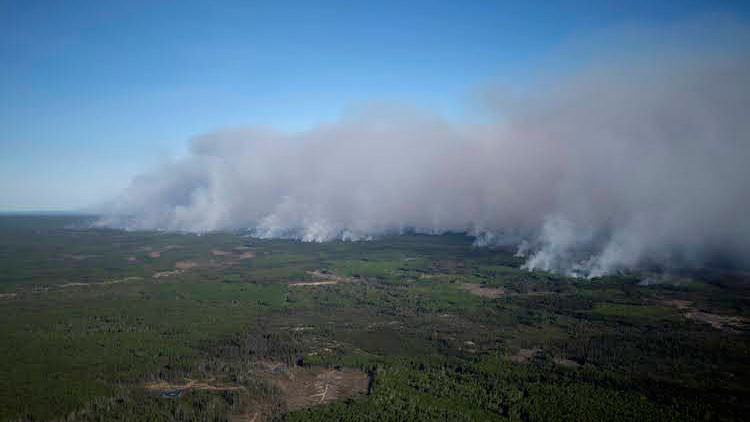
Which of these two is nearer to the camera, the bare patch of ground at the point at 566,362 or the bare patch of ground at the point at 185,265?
the bare patch of ground at the point at 566,362

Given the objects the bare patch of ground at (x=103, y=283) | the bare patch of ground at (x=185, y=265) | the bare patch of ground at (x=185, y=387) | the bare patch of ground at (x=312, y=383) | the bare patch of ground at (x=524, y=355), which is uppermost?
the bare patch of ground at (x=185, y=265)

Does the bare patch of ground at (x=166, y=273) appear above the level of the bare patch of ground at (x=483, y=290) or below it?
below

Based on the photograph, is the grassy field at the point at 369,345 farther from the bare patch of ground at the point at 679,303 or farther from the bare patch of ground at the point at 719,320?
the bare patch of ground at the point at 679,303

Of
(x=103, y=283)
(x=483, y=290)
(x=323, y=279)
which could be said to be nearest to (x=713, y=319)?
(x=483, y=290)

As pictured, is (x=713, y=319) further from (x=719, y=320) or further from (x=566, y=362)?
(x=566, y=362)

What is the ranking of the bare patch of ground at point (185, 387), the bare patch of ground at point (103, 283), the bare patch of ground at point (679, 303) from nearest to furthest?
the bare patch of ground at point (185, 387), the bare patch of ground at point (679, 303), the bare patch of ground at point (103, 283)

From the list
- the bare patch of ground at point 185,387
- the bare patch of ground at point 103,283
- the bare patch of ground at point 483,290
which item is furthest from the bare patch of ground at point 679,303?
the bare patch of ground at point 103,283
